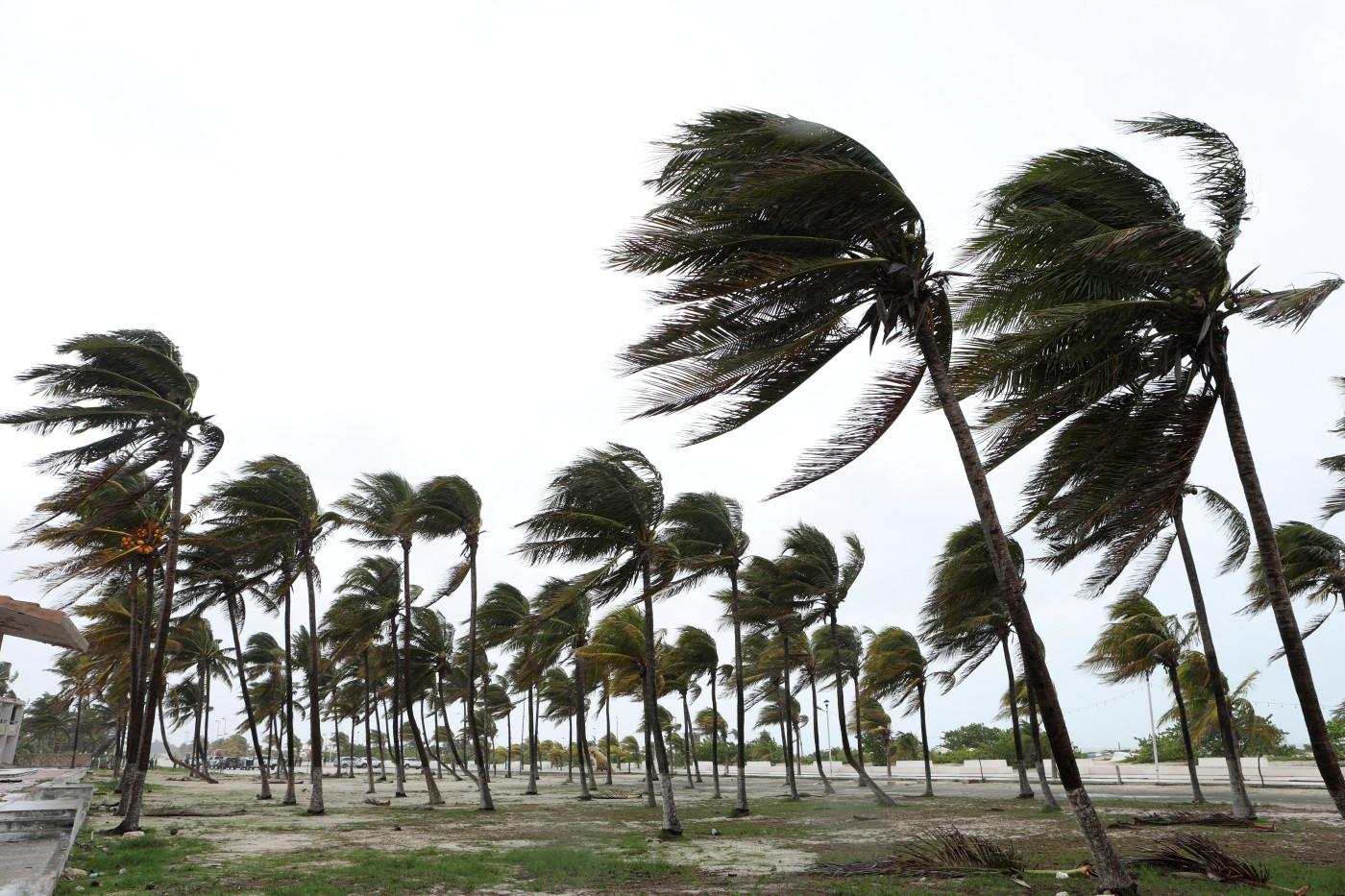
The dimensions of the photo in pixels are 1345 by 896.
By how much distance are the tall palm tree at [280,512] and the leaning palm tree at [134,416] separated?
3.00m

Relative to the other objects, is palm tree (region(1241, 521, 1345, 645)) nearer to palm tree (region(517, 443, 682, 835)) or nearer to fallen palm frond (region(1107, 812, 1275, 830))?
fallen palm frond (region(1107, 812, 1275, 830))

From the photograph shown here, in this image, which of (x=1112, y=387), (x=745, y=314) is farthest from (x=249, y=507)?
(x=1112, y=387)

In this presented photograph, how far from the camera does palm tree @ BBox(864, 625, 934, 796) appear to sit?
3044cm

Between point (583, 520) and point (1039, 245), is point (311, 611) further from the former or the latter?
point (1039, 245)

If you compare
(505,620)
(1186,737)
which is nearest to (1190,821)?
(1186,737)

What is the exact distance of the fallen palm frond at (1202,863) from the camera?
30.6ft

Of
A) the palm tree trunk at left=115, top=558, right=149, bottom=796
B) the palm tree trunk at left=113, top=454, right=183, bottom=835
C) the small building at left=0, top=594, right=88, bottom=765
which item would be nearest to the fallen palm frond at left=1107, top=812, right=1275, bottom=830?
the small building at left=0, top=594, right=88, bottom=765

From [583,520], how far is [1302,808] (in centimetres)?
2081

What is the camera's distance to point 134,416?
18.3 metres

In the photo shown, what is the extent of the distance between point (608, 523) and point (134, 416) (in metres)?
11.6

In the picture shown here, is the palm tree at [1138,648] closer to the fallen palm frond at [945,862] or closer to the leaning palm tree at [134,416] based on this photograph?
the fallen palm frond at [945,862]

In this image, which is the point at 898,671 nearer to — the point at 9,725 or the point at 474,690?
the point at 474,690

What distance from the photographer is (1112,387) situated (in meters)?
9.96

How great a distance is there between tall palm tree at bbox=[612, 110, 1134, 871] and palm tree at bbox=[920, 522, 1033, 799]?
40.5ft
